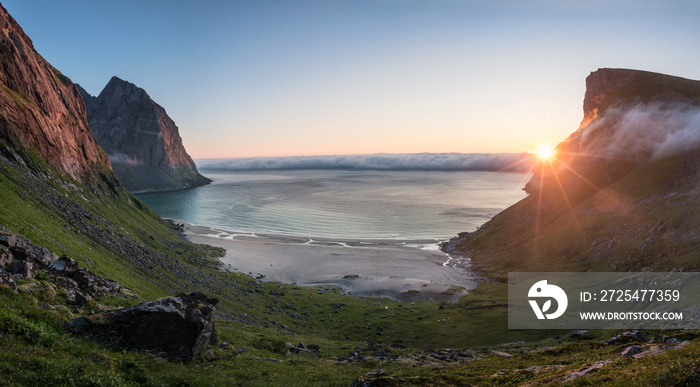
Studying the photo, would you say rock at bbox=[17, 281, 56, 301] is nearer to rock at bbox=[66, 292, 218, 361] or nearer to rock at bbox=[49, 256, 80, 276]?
rock at bbox=[66, 292, 218, 361]

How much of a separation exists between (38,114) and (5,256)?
79547 millimetres

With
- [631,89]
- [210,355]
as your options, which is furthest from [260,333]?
[631,89]

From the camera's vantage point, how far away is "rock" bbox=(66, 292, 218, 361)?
2086 cm

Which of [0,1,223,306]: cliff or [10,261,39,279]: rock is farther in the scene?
[0,1,223,306]: cliff

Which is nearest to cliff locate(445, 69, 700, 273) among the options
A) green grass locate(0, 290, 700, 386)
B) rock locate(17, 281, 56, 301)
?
green grass locate(0, 290, 700, 386)

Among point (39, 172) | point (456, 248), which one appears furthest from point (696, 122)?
point (39, 172)

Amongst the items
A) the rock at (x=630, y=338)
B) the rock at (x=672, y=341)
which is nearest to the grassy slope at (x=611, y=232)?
the rock at (x=630, y=338)

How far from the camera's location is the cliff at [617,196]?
270 feet

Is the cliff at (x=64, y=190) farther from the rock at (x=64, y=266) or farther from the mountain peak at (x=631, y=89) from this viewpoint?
the mountain peak at (x=631, y=89)

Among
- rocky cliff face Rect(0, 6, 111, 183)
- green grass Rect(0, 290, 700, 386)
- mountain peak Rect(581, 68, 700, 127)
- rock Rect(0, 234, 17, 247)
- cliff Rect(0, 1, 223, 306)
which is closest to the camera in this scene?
green grass Rect(0, 290, 700, 386)

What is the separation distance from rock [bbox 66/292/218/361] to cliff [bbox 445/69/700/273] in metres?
76.5

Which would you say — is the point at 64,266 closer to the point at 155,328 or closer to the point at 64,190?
the point at 155,328

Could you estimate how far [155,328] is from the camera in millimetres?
21844

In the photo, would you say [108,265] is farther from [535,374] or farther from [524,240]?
[524,240]
